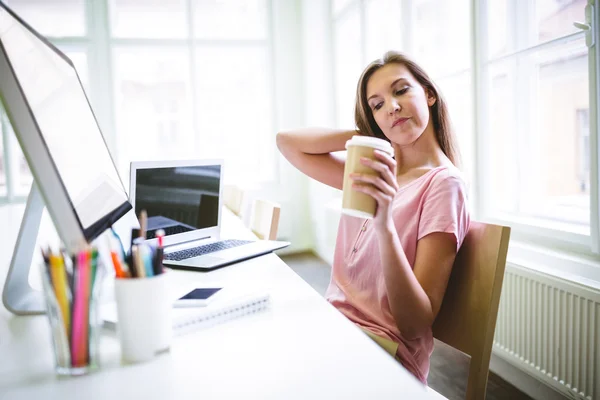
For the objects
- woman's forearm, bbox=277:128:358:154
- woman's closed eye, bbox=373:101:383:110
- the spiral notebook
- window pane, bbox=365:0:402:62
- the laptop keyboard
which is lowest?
the spiral notebook

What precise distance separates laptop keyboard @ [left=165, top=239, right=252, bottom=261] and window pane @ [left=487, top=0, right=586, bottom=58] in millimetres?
1537

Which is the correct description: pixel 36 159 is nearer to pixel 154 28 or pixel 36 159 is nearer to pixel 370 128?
pixel 370 128

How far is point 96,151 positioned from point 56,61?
0.64 feet

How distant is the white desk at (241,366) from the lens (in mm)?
539

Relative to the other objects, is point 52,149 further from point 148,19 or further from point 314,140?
point 148,19

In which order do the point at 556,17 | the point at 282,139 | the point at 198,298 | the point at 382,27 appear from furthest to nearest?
the point at 382,27, the point at 556,17, the point at 282,139, the point at 198,298

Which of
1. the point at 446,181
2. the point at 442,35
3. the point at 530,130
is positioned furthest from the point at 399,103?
the point at 442,35

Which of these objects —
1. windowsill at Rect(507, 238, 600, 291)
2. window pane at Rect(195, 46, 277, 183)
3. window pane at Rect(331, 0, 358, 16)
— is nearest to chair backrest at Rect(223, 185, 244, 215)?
windowsill at Rect(507, 238, 600, 291)

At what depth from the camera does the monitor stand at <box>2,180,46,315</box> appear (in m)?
0.83

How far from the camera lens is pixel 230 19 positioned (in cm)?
477

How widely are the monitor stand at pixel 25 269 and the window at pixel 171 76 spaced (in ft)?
11.4

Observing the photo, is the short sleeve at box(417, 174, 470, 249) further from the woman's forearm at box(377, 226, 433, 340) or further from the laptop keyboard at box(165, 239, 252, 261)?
the laptop keyboard at box(165, 239, 252, 261)

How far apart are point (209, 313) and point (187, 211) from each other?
79 centimetres

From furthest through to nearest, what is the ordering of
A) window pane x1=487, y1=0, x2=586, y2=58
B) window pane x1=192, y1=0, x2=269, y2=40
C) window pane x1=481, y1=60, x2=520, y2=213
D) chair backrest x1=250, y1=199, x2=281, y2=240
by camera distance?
window pane x1=192, y1=0, x2=269, y2=40 < window pane x1=481, y1=60, x2=520, y2=213 < window pane x1=487, y1=0, x2=586, y2=58 < chair backrest x1=250, y1=199, x2=281, y2=240
